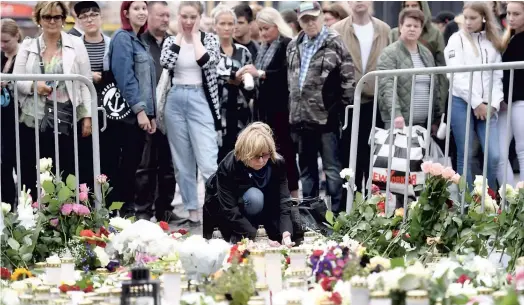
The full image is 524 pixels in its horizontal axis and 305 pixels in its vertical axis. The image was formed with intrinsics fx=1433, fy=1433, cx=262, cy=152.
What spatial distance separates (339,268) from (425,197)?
1.48m

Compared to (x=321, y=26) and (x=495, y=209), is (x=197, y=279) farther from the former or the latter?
(x=321, y=26)

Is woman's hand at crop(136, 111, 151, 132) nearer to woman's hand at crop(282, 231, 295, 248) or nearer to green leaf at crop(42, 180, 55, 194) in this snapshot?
woman's hand at crop(282, 231, 295, 248)

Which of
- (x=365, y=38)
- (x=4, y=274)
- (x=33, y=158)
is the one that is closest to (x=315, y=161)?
(x=365, y=38)

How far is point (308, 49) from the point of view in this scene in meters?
11.1

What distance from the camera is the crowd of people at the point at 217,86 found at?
1001 cm

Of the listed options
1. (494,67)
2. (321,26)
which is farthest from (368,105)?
(494,67)

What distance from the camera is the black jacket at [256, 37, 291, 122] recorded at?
465 inches

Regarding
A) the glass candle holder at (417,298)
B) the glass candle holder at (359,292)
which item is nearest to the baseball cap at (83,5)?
the glass candle holder at (359,292)

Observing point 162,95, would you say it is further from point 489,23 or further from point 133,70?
point 489,23

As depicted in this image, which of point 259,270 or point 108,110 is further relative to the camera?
point 108,110

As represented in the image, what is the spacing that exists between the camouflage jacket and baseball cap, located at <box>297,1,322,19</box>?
0.62 feet

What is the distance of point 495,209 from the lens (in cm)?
775

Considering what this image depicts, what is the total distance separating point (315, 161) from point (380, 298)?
593 cm

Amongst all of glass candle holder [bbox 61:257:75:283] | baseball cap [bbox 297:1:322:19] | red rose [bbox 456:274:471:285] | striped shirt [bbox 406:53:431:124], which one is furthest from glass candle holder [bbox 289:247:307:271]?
baseball cap [bbox 297:1:322:19]
